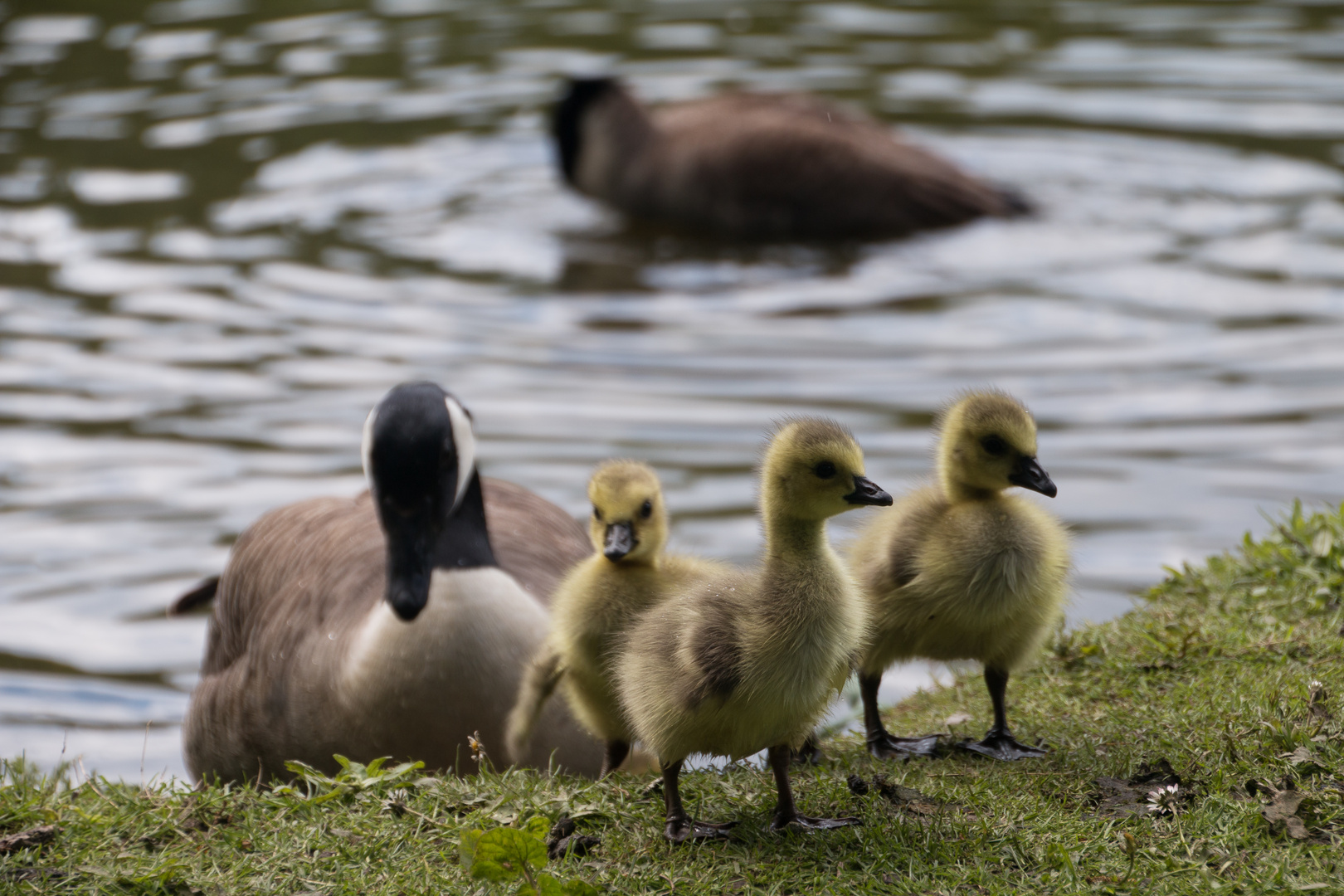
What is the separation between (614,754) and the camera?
4938 millimetres

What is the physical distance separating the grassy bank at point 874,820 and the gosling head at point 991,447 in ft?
2.75

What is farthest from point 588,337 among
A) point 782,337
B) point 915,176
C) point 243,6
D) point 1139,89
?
point 243,6

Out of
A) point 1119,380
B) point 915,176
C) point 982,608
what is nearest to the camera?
point 982,608

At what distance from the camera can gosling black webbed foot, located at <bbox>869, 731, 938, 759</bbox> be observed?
190 inches

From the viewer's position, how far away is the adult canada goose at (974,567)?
4.67 meters

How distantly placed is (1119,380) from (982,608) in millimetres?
5771

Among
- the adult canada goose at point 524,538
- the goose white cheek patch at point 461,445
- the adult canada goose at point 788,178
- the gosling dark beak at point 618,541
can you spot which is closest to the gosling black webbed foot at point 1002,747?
the gosling dark beak at point 618,541

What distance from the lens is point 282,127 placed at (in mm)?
15875

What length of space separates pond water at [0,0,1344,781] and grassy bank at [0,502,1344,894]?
1.14 m

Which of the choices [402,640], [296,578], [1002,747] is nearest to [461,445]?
[402,640]

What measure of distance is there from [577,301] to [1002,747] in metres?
7.55

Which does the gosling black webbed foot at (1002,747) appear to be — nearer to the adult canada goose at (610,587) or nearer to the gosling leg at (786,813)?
the gosling leg at (786,813)

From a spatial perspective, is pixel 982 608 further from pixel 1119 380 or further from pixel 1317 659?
pixel 1119 380

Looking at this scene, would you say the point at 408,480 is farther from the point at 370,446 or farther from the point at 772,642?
the point at 772,642
